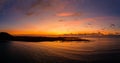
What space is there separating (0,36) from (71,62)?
314 ft

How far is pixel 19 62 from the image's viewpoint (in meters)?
30.3

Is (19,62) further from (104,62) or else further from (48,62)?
(104,62)

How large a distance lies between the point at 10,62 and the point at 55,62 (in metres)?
9.35

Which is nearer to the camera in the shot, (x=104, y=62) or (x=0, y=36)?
(x=104, y=62)

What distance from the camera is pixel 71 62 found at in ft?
101

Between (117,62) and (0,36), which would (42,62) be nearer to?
(117,62)

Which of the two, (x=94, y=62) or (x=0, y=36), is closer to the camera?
(x=94, y=62)

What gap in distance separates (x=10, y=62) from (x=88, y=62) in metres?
16.3

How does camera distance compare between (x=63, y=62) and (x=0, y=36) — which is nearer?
(x=63, y=62)

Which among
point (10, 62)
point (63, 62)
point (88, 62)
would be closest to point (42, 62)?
point (63, 62)

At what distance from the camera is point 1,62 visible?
98.4ft

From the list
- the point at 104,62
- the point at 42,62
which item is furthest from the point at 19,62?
the point at 104,62

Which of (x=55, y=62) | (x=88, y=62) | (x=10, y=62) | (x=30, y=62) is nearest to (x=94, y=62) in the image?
(x=88, y=62)

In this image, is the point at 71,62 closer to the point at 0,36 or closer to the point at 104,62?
the point at 104,62
